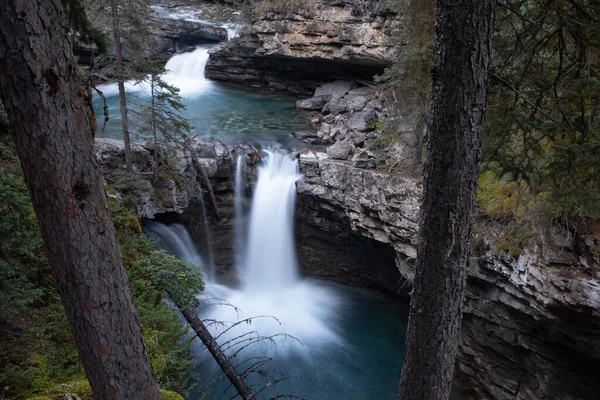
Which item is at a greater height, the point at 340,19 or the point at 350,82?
the point at 340,19

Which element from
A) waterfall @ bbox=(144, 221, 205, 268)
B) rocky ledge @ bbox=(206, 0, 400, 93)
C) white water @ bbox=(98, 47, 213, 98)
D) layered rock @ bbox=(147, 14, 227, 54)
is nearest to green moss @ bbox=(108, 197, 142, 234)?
waterfall @ bbox=(144, 221, 205, 268)

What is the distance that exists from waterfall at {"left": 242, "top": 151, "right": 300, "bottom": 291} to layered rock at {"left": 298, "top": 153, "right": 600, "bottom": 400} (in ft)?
6.77

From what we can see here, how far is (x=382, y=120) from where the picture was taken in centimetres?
1472

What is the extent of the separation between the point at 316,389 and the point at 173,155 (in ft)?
23.8

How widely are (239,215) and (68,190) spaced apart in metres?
11.0

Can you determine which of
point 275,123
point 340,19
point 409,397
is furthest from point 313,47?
point 409,397

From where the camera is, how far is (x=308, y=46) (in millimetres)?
18375

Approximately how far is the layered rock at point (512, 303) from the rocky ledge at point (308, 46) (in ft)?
20.8

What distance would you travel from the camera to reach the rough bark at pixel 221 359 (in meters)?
5.36

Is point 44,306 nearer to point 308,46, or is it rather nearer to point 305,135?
point 305,135

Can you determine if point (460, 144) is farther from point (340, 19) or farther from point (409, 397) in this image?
point (340, 19)

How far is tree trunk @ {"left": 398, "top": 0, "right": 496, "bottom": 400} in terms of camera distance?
298cm

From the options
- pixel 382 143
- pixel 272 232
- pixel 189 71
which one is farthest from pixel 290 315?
pixel 189 71

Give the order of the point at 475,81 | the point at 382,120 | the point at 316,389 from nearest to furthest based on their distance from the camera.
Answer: the point at 475,81 → the point at 316,389 → the point at 382,120
